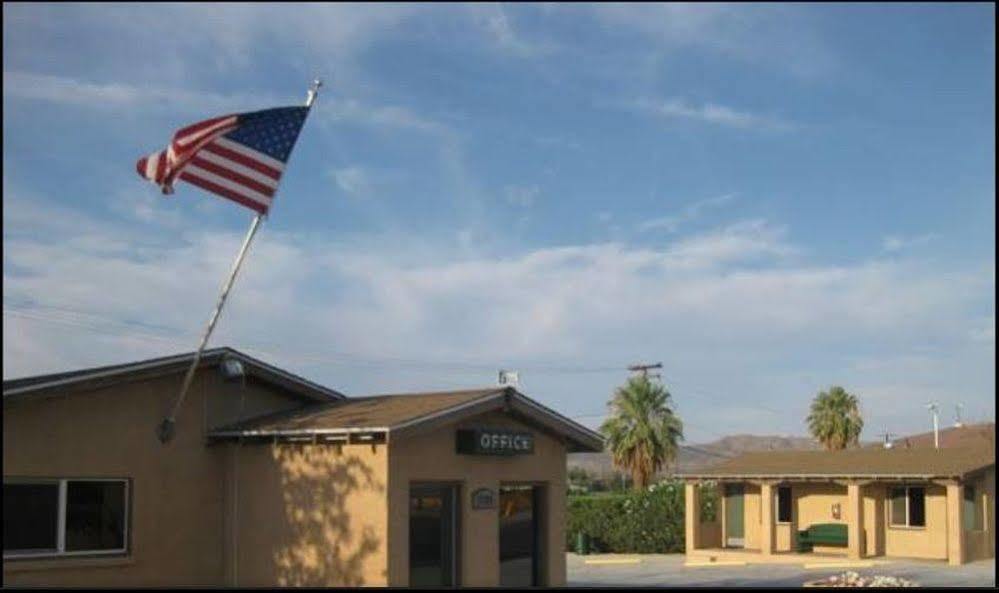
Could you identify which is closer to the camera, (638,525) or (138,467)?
(138,467)

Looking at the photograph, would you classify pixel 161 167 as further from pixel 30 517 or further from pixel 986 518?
pixel 986 518

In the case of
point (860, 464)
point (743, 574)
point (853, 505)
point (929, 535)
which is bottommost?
point (743, 574)

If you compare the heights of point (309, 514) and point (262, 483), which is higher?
point (262, 483)

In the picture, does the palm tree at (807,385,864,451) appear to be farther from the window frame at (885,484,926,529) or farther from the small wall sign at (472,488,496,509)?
the small wall sign at (472,488,496,509)

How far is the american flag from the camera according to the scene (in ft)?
56.0

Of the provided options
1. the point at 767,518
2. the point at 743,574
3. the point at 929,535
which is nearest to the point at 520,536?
the point at 743,574

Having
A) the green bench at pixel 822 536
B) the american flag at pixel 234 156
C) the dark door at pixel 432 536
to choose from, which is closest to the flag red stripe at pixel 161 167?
the american flag at pixel 234 156

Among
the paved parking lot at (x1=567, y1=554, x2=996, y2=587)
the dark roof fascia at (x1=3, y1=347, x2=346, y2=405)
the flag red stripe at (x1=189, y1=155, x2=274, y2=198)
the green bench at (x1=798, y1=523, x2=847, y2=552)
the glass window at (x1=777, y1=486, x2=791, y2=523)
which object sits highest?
the flag red stripe at (x1=189, y1=155, x2=274, y2=198)

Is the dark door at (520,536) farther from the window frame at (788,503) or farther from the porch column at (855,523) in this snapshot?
the window frame at (788,503)

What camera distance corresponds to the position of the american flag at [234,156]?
17.1m

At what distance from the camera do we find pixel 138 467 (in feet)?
60.1

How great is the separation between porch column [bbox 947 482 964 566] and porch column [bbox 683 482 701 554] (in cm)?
812

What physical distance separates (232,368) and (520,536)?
543 centimetres

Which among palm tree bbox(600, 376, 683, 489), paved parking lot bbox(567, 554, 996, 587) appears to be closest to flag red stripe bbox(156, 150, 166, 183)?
paved parking lot bbox(567, 554, 996, 587)
